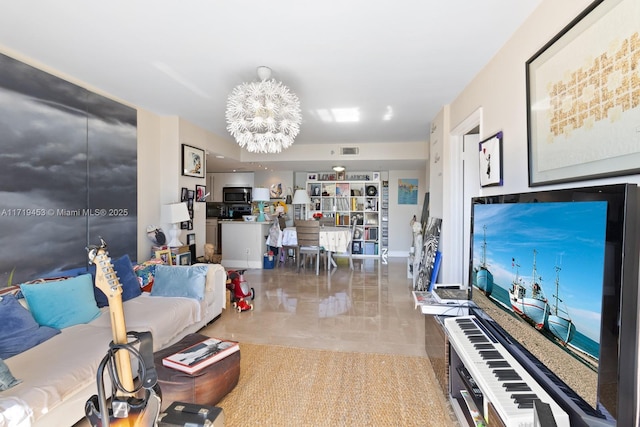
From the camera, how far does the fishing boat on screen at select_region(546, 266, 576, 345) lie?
3.61 ft

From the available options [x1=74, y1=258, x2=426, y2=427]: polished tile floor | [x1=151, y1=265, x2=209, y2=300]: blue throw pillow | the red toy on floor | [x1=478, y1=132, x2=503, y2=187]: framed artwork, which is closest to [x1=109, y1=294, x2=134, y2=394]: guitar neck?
[x1=74, y1=258, x2=426, y2=427]: polished tile floor

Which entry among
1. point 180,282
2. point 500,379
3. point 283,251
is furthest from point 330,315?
point 283,251

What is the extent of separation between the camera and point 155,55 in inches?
96.6

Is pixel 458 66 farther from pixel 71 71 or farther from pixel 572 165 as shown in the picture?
pixel 71 71

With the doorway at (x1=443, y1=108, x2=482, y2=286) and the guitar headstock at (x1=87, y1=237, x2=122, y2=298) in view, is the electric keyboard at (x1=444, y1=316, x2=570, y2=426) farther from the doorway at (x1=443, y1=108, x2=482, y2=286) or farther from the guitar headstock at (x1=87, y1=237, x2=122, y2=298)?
the doorway at (x1=443, y1=108, x2=482, y2=286)

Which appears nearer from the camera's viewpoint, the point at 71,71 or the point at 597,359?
the point at 597,359

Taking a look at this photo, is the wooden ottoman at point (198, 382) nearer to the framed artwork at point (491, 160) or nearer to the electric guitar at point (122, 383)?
the electric guitar at point (122, 383)

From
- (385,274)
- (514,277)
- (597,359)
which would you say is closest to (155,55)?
(514,277)

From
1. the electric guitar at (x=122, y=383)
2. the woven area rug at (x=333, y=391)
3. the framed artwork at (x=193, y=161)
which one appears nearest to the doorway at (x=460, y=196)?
the woven area rug at (x=333, y=391)

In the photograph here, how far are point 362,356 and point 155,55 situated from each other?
3.00 meters

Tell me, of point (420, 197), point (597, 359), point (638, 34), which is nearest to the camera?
point (597, 359)

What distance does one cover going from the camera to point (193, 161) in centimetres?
452

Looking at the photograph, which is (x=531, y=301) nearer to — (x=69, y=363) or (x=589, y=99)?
(x=589, y=99)

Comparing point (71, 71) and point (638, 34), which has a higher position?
point (71, 71)
